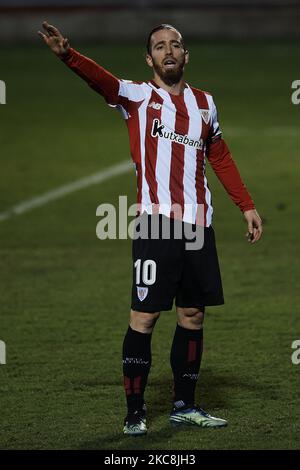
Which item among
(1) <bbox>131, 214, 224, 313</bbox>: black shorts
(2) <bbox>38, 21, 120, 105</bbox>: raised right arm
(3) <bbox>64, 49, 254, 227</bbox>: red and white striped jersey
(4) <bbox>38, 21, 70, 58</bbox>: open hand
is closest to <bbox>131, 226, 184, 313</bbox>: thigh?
(1) <bbox>131, 214, 224, 313</bbox>: black shorts

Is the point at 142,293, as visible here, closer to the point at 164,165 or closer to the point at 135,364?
the point at 135,364

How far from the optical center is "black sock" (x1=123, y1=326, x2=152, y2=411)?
6426 mm

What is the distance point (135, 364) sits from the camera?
21.1 feet

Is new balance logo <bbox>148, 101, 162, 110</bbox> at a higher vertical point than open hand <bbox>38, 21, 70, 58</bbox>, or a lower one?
lower

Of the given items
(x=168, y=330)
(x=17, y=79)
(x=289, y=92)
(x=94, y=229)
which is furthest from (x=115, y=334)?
(x=17, y=79)

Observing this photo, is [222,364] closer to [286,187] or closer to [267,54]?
[286,187]

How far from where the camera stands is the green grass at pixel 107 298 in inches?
260

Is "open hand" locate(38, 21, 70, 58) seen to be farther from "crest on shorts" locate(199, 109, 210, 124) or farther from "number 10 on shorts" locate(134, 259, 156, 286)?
"number 10 on shorts" locate(134, 259, 156, 286)

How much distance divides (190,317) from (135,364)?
38 centimetres

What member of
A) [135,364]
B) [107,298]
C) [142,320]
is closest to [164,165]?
[142,320]

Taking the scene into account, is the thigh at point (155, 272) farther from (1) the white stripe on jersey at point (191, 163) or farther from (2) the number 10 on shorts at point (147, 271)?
(1) the white stripe on jersey at point (191, 163)

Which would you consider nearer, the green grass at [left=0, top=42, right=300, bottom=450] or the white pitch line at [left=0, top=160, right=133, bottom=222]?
the green grass at [left=0, top=42, right=300, bottom=450]

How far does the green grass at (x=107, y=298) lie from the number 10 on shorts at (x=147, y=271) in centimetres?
76

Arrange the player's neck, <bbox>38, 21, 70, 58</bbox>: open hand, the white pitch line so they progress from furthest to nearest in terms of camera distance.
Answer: the white pitch line
the player's neck
<bbox>38, 21, 70, 58</bbox>: open hand
